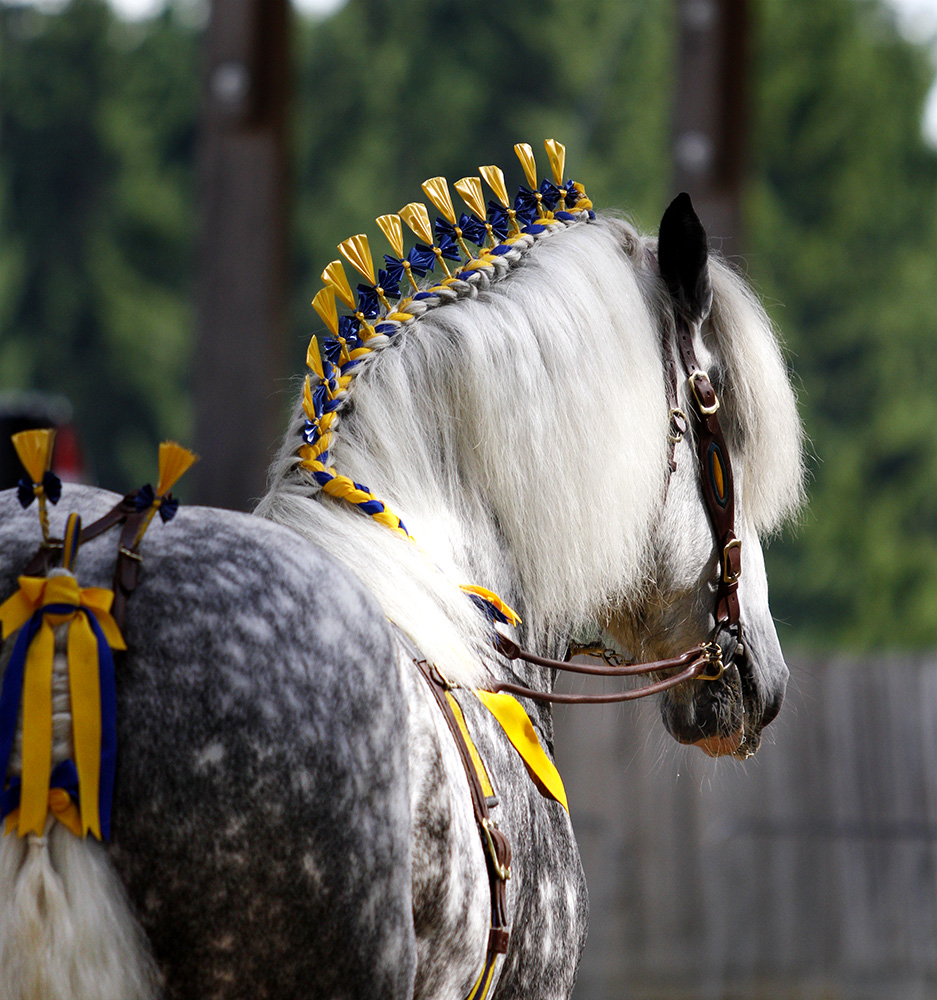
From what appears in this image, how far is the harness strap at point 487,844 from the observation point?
1345 millimetres

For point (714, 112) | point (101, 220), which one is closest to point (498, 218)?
point (714, 112)

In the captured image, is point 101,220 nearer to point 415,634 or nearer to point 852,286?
point 852,286

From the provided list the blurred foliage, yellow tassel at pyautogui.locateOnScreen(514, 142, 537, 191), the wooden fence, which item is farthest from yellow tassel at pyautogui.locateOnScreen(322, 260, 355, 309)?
the blurred foliage

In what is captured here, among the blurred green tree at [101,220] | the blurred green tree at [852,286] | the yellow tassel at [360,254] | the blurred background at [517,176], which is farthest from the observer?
the blurred green tree at [101,220]

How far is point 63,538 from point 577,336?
86cm

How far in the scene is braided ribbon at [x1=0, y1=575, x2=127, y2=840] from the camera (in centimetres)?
105

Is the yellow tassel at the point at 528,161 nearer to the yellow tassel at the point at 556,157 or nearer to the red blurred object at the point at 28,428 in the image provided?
the yellow tassel at the point at 556,157

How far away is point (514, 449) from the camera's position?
5.38 ft

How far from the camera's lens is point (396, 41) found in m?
20.5

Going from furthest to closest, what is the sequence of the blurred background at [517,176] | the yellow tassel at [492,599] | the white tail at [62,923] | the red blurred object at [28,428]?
the blurred background at [517,176] → the red blurred object at [28,428] → the yellow tassel at [492,599] → the white tail at [62,923]

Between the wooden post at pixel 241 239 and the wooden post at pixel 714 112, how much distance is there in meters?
1.66

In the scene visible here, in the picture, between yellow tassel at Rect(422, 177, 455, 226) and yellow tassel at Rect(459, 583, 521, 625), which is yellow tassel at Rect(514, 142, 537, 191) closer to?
yellow tassel at Rect(422, 177, 455, 226)

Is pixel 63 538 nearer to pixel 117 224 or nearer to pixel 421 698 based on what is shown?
pixel 421 698

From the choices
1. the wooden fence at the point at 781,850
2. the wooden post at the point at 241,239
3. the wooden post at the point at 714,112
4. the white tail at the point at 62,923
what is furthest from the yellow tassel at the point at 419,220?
the wooden fence at the point at 781,850
